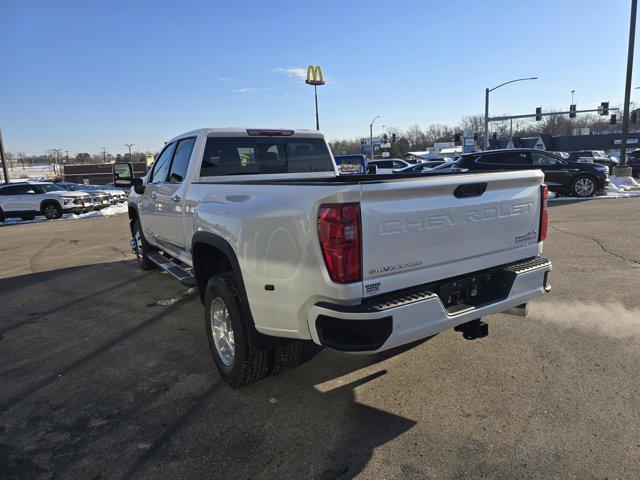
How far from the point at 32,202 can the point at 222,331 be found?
20.0 m

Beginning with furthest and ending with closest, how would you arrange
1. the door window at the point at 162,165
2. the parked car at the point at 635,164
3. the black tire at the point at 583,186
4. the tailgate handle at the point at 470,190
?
the parked car at the point at 635,164
the black tire at the point at 583,186
the door window at the point at 162,165
the tailgate handle at the point at 470,190

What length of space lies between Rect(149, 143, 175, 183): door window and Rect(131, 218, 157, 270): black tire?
122 centimetres

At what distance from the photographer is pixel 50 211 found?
1983 cm

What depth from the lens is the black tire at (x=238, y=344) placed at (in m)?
3.25

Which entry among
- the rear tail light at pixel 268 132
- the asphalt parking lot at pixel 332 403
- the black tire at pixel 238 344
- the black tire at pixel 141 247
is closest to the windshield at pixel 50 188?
the black tire at pixel 141 247

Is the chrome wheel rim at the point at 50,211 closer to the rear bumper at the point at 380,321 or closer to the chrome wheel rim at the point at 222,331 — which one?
the chrome wheel rim at the point at 222,331

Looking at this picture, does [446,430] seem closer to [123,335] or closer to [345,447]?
[345,447]

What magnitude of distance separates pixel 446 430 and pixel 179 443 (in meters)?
1.72

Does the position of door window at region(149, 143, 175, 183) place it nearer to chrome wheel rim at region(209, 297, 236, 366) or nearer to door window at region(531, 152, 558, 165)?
chrome wheel rim at region(209, 297, 236, 366)

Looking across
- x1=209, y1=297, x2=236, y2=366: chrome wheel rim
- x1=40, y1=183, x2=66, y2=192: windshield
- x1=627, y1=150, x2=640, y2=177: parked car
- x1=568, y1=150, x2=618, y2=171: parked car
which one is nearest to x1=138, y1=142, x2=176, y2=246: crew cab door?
x1=209, y1=297, x2=236, y2=366: chrome wheel rim

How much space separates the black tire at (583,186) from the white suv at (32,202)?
20451mm

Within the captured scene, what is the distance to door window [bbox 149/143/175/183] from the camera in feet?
18.6

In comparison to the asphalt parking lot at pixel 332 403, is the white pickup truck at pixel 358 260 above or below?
above

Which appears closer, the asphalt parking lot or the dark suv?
the asphalt parking lot
